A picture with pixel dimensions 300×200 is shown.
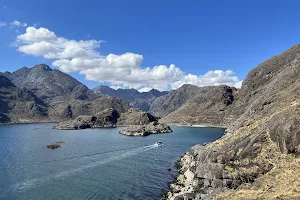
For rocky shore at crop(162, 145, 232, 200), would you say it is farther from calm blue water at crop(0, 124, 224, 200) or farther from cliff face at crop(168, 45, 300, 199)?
calm blue water at crop(0, 124, 224, 200)

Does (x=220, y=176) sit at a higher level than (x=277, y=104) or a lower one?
lower

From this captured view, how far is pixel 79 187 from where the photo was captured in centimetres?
8494

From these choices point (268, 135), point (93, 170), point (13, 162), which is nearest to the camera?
point (268, 135)

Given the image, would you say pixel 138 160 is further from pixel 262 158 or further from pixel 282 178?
pixel 282 178

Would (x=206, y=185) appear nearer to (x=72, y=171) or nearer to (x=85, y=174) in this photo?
(x=85, y=174)

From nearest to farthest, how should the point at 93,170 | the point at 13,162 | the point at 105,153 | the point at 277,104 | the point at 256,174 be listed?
the point at 256,174 < the point at 277,104 < the point at 93,170 < the point at 13,162 < the point at 105,153

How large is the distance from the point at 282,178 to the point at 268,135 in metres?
15.9

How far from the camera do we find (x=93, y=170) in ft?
349

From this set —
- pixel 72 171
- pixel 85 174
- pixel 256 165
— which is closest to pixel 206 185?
pixel 256 165

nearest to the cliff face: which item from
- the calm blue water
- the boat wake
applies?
the calm blue water

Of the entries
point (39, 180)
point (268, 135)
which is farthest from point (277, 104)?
point (39, 180)

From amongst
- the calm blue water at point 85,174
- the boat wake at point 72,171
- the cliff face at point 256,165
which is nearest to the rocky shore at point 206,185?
the cliff face at point 256,165

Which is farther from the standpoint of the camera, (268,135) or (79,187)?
(79,187)


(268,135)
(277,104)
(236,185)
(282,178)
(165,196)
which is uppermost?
(277,104)
